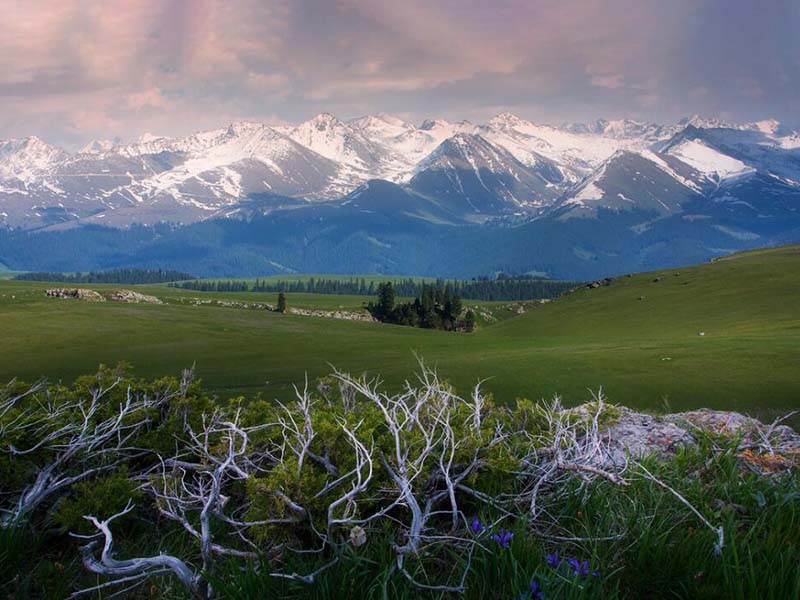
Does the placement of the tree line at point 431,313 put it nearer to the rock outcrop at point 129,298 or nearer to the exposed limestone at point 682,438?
the rock outcrop at point 129,298

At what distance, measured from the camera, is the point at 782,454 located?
7.85m

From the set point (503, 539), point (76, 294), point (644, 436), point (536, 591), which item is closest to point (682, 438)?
point (644, 436)

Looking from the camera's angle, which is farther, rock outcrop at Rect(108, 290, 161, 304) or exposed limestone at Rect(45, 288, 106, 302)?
rock outcrop at Rect(108, 290, 161, 304)

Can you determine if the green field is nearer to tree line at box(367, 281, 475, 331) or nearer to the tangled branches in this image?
the tangled branches

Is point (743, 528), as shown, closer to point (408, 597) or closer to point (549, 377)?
point (408, 597)

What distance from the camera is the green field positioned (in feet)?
102

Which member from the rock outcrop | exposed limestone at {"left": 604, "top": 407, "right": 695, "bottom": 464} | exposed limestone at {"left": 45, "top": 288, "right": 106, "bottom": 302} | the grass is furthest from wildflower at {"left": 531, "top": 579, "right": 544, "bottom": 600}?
the rock outcrop

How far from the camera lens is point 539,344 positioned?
210 feet

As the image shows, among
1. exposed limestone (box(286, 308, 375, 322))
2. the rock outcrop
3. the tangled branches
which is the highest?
the tangled branches

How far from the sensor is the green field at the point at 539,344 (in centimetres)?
3108

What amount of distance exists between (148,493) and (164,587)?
226cm

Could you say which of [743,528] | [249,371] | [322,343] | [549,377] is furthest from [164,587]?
[322,343]

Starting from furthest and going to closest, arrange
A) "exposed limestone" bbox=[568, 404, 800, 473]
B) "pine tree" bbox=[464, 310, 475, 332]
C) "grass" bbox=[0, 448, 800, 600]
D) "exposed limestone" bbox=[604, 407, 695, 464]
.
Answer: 1. "pine tree" bbox=[464, 310, 475, 332]
2. "exposed limestone" bbox=[604, 407, 695, 464]
3. "exposed limestone" bbox=[568, 404, 800, 473]
4. "grass" bbox=[0, 448, 800, 600]

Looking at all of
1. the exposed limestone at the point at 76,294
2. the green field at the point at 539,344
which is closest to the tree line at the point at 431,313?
the green field at the point at 539,344
